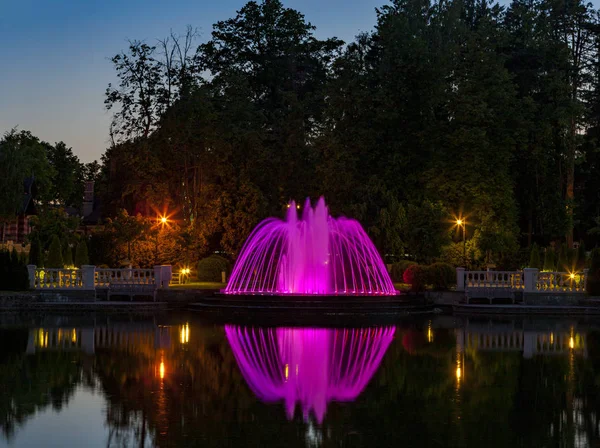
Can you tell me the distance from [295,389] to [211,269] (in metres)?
30.8

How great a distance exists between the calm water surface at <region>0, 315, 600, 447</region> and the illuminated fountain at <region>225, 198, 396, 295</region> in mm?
11923

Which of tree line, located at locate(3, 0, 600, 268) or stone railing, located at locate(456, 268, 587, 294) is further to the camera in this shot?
tree line, located at locate(3, 0, 600, 268)

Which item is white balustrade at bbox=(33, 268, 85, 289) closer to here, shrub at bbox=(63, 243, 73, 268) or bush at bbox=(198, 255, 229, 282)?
shrub at bbox=(63, 243, 73, 268)

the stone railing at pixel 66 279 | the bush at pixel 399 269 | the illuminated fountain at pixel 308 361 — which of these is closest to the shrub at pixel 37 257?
the stone railing at pixel 66 279

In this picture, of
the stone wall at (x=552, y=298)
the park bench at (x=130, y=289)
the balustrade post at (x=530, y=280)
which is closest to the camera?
the stone wall at (x=552, y=298)

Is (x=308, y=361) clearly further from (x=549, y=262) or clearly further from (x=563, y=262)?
(x=549, y=262)

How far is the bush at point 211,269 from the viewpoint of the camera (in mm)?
45969

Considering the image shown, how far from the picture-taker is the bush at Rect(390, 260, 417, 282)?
147 ft

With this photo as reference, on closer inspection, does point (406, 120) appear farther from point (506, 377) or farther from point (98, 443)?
point (98, 443)

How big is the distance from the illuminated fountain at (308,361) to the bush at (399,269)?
16.3 meters

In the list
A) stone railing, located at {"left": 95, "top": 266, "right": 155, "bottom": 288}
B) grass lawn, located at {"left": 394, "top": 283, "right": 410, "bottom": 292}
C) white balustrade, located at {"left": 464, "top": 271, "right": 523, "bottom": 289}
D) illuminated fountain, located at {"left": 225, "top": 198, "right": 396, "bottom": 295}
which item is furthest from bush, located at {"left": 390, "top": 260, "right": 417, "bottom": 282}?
stone railing, located at {"left": 95, "top": 266, "right": 155, "bottom": 288}

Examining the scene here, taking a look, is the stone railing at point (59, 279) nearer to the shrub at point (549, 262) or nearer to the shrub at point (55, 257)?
the shrub at point (55, 257)

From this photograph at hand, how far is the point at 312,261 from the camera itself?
38.5 metres

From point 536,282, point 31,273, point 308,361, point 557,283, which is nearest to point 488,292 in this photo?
point 536,282
